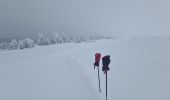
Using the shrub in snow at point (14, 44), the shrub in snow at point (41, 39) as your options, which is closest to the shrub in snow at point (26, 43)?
the shrub in snow at point (14, 44)

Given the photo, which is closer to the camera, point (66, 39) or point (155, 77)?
point (155, 77)

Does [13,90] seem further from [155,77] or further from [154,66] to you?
[154,66]

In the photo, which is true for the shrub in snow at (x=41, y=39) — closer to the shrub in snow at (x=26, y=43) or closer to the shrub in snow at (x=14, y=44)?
the shrub in snow at (x=26, y=43)

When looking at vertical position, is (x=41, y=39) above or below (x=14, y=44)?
above

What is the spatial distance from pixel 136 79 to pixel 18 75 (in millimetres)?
5741

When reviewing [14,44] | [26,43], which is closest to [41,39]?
[26,43]

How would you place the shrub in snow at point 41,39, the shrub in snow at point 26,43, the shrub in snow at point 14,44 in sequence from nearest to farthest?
the shrub in snow at point 14,44 < the shrub in snow at point 26,43 < the shrub in snow at point 41,39

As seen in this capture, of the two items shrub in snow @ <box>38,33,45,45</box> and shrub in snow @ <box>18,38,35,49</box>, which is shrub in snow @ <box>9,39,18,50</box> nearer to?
shrub in snow @ <box>18,38,35,49</box>

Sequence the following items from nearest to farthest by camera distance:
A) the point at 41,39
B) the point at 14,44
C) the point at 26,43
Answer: the point at 14,44 → the point at 26,43 → the point at 41,39

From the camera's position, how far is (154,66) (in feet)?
40.2

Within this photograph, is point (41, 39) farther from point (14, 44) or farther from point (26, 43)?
point (14, 44)

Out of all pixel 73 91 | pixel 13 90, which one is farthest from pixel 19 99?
pixel 73 91

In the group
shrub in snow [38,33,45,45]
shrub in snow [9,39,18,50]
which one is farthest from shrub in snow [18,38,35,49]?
shrub in snow [38,33,45,45]

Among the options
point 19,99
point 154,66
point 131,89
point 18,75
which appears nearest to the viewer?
point 19,99
